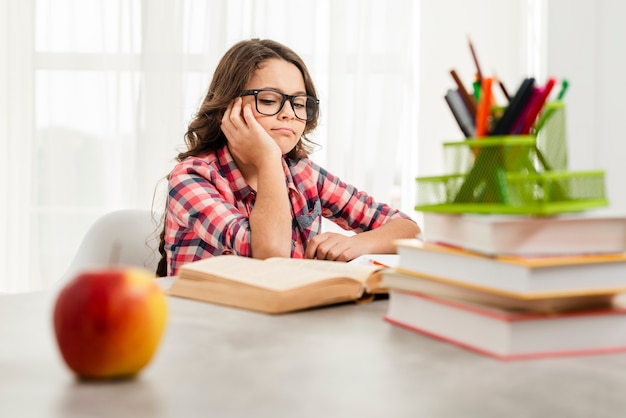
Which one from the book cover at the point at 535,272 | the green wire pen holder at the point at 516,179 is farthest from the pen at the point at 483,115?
the book cover at the point at 535,272

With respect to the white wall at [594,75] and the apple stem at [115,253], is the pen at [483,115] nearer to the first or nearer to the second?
the apple stem at [115,253]

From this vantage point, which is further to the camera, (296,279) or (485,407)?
(296,279)

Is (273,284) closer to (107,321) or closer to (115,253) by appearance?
(107,321)

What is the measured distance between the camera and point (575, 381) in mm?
622

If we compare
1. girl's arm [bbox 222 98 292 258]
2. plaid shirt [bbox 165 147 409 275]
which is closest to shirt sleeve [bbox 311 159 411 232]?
plaid shirt [bbox 165 147 409 275]

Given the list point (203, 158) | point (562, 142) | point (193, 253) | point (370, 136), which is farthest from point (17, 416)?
point (370, 136)

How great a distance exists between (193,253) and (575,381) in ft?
3.95

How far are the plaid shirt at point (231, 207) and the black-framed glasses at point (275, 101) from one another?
14 cm

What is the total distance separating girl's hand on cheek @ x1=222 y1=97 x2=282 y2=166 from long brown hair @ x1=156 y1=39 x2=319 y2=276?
0.08 metres

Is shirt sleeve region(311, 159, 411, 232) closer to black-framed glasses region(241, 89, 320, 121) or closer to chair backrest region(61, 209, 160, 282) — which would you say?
black-framed glasses region(241, 89, 320, 121)

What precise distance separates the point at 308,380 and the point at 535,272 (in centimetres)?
22

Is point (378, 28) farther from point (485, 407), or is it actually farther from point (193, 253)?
point (485, 407)

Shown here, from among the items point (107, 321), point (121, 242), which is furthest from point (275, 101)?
point (107, 321)

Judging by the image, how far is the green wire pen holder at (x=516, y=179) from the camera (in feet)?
2.33
